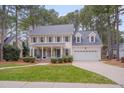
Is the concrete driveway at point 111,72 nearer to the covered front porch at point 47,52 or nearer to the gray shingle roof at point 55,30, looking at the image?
the covered front porch at point 47,52

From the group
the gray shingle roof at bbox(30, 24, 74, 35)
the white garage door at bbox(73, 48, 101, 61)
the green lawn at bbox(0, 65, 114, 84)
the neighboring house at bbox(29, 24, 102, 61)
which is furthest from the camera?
the gray shingle roof at bbox(30, 24, 74, 35)

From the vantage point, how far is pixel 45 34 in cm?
4034

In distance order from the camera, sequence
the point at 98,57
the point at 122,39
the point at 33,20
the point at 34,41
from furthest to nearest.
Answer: the point at 122,39 → the point at 33,20 → the point at 34,41 → the point at 98,57

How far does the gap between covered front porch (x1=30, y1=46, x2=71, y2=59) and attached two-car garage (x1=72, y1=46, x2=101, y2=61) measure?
121 cm

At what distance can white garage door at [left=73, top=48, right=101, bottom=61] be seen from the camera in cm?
3865

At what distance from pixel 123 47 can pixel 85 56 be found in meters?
15.1

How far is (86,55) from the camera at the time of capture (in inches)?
1529

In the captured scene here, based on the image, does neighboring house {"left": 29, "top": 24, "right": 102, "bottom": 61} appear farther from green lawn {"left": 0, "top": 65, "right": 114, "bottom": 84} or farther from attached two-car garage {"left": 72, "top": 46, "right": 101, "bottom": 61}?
green lawn {"left": 0, "top": 65, "right": 114, "bottom": 84}

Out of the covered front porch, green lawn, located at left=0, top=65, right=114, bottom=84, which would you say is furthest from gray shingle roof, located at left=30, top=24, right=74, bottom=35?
green lawn, located at left=0, top=65, right=114, bottom=84

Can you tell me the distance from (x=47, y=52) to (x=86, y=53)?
622cm

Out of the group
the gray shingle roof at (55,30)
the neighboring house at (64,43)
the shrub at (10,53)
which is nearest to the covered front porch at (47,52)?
the neighboring house at (64,43)

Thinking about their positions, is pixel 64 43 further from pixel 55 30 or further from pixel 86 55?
pixel 86 55
